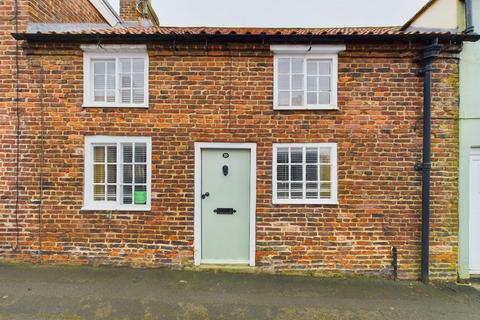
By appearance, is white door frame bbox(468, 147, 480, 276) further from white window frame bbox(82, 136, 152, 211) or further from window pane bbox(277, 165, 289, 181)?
white window frame bbox(82, 136, 152, 211)

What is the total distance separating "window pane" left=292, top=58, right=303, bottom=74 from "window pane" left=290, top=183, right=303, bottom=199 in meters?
2.12

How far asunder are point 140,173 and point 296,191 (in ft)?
9.72

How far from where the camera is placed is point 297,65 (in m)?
5.73

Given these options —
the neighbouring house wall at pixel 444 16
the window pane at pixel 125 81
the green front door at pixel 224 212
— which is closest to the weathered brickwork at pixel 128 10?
the window pane at pixel 125 81

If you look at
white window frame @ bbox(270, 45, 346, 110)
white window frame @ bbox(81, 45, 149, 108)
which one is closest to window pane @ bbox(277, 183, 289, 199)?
white window frame @ bbox(270, 45, 346, 110)

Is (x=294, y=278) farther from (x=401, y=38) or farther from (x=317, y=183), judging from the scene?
(x=401, y=38)

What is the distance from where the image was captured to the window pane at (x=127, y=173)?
5.77 meters

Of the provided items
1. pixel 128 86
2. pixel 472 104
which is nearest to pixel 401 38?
pixel 472 104

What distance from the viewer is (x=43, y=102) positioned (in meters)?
5.74

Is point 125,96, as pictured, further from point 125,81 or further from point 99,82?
point 99,82

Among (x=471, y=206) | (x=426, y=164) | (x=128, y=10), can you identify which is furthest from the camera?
(x=128, y=10)

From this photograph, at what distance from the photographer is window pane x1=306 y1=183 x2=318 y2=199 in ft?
18.7

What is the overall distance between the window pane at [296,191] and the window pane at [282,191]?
93 mm

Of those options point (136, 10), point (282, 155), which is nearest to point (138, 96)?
point (282, 155)
